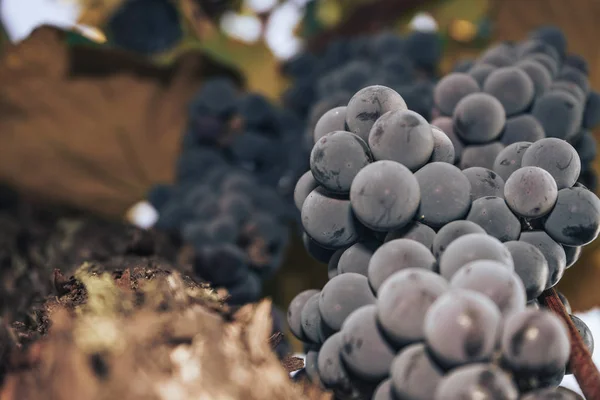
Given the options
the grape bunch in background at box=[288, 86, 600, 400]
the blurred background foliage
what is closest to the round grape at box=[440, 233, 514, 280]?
the grape bunch in background at box=[288, 86, 600, 400]

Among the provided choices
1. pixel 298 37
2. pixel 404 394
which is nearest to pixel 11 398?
pixel 404 394

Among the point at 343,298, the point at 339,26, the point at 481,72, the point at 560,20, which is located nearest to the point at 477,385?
the point at 343,298

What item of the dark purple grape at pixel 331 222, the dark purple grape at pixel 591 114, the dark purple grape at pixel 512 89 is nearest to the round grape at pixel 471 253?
the dark purple grape at pixel 331 222

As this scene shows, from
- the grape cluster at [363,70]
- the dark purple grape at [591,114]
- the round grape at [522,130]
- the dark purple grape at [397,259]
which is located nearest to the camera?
the dark purple grape at [397,259]

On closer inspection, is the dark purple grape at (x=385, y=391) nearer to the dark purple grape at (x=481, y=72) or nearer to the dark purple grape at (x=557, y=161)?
the dark purple grape at (x=557, y=161)

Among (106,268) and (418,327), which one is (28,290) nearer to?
(106,268)

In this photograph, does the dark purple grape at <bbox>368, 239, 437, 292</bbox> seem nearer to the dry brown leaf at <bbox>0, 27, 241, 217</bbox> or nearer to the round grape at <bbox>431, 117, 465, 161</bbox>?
the round grape at <bbox>431, 117, 465, 161</bbox>
